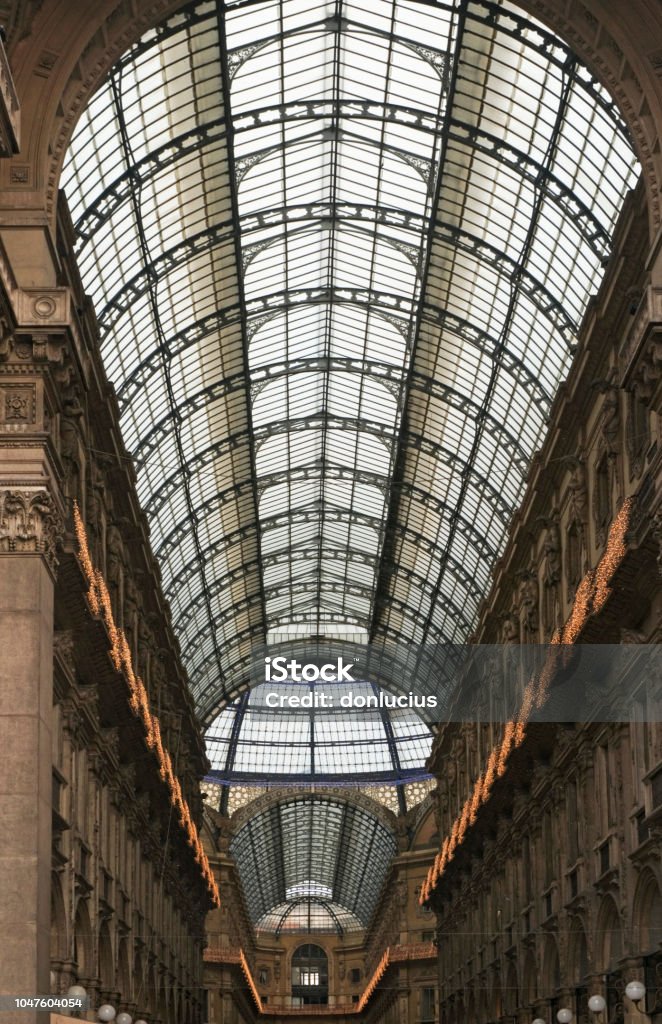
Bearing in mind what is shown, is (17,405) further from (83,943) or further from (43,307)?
(83,943)

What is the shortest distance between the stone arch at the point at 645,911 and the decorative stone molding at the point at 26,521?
651 inches

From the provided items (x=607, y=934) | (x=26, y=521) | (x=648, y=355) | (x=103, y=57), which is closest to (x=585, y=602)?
(x=607, y=934)

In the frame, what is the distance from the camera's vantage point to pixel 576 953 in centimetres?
4409

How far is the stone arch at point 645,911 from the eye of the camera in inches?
1367

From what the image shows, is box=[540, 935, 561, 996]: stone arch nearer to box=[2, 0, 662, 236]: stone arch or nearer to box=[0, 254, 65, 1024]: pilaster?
box=[0, 254, 65, 1024]: pilaster

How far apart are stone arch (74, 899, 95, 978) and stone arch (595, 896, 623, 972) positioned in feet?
42.6

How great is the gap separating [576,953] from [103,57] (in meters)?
28.3

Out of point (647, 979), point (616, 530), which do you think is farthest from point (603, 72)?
point (647, 979)

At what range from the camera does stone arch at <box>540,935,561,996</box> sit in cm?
4775

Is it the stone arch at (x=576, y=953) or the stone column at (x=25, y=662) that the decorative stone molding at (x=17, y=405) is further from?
the stone arch at (x=576, y=953)

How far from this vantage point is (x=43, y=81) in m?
27.7

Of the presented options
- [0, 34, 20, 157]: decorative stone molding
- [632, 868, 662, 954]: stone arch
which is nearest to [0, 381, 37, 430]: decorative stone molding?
[0, 34, 20, 157]: decorative stone molding

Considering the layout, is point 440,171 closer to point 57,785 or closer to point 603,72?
point 603,72

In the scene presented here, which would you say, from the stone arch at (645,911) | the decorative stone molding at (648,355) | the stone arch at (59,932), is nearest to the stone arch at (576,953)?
the stone arch at (645,911)
